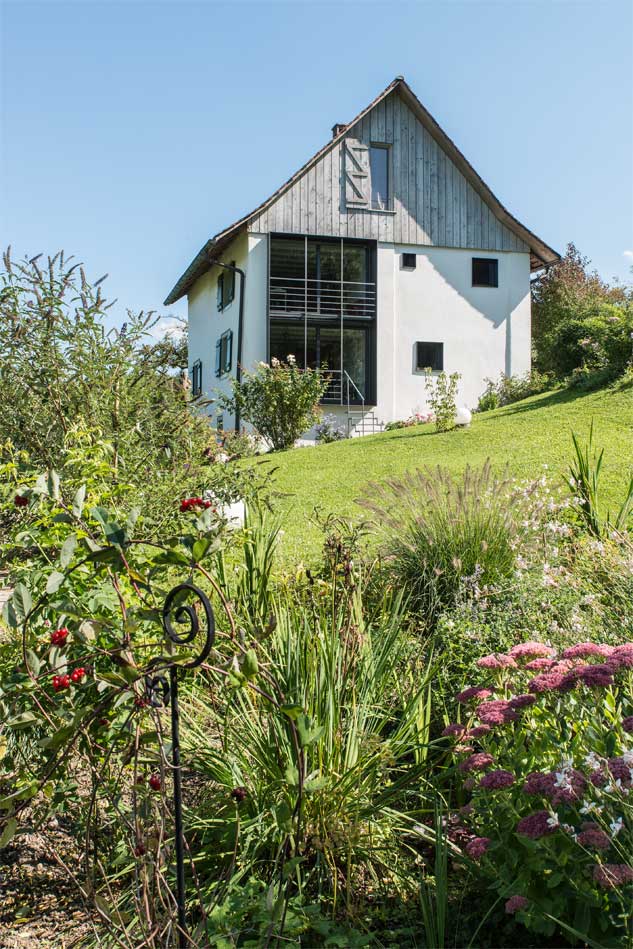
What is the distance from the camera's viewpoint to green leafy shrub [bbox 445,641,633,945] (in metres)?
1.94

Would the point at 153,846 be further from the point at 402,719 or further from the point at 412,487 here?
the point at 412,487

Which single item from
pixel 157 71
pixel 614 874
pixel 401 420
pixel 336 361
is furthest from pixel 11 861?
pixel 336 361

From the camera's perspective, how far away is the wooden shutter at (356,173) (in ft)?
77.5

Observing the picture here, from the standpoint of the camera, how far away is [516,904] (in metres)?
1.97

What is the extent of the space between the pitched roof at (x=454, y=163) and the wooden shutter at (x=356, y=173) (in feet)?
1.60

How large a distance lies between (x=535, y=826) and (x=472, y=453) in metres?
10.5

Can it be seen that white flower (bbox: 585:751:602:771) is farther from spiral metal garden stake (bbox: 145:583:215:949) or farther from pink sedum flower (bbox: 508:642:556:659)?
spiral metal garden stake (bbox: 145:583:215:949)

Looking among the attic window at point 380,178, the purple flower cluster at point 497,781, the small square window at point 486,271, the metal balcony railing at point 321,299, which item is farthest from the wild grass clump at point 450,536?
the small square window at point 486,271

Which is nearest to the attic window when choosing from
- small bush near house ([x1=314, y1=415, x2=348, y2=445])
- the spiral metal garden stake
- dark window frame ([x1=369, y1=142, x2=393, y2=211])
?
dark window frame ([x1=369, y1=142, x2=393, y2=211])

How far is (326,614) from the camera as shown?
394cm

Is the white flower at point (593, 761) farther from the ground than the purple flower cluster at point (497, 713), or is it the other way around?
the white flower at point (593, 761)

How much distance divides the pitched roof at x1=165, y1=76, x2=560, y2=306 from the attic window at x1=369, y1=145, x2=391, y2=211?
1.17 meters

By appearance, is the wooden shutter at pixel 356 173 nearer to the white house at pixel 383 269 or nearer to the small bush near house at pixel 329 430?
the white house at pixel 383 269

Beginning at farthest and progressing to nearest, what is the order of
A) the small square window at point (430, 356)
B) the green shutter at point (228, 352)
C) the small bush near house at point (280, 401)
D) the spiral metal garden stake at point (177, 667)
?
1. the green shutter at point (228, 352)
2. the small square window at point (430, 356)
3. the small bush near house at point (280, 401)
4. the spiral metal garden stake at point (177, 667)
